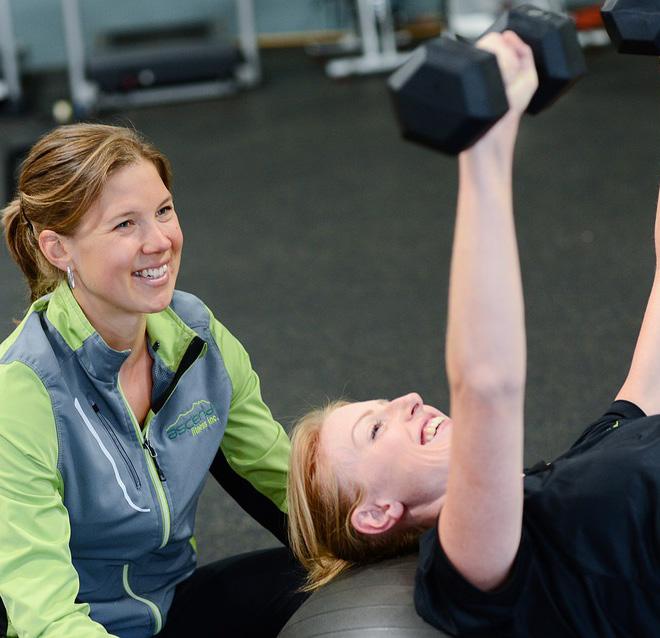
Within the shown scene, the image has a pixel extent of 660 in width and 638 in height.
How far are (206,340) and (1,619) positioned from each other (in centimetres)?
52

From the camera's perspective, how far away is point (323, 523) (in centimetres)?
169

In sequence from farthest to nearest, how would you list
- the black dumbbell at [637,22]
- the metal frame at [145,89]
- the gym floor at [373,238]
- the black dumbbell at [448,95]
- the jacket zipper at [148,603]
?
1. the metal frame at [145,89]
2. the gym floor at [373,238]
3. the jacket zipper at [148,603]
4. the black dumbbell at [637,22]
5. the black dumbbell at [448,95]

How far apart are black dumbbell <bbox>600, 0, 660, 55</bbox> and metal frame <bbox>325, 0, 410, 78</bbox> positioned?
14.8 ft

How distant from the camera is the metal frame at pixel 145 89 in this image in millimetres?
5645

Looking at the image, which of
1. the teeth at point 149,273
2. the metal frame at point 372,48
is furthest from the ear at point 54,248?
the metal frame at point 372,48

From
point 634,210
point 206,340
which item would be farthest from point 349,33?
point 206,340

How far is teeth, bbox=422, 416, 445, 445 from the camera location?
1593mm

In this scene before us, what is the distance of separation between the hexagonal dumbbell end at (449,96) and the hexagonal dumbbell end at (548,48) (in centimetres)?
9

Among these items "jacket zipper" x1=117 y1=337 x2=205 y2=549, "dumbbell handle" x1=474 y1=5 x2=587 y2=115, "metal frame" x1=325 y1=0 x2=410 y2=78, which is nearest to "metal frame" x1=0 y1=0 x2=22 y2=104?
"metal frame" x1=325 y1=0 x2=410 y2=78

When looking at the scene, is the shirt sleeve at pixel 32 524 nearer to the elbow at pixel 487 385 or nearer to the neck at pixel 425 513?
the neck at pixel 425 513

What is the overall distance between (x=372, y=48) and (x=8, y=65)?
1.93 meters

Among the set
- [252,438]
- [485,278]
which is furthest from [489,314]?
[252,438]

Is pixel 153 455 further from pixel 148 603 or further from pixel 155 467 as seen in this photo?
pixel 148 603

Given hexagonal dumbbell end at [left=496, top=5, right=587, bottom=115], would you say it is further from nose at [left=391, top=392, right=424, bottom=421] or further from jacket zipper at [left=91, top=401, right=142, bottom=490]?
jacket zipper at [left=91, top=401, right=142, bottom=490]
